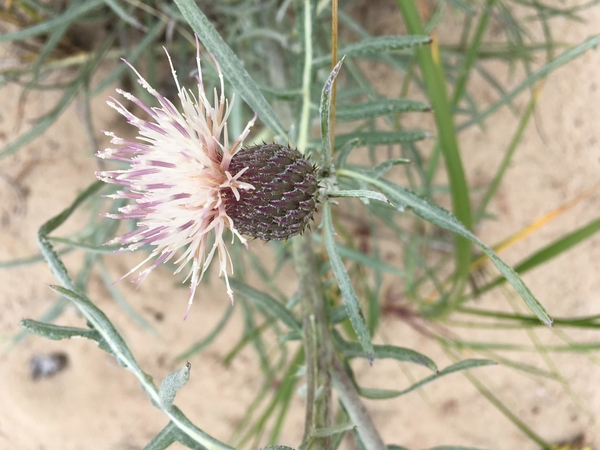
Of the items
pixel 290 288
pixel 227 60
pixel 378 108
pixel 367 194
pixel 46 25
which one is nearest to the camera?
pixel 367 194

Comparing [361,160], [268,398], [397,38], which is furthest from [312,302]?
[268,398]

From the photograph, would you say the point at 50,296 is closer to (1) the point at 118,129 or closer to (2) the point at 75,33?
(1) the point at 118,129

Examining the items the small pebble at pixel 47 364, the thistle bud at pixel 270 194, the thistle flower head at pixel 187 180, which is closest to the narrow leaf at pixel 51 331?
the thistle flower head at pixel 187 180

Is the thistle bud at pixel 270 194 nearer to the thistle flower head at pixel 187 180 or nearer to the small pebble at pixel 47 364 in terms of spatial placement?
the thistle flower head at pixel 187 180

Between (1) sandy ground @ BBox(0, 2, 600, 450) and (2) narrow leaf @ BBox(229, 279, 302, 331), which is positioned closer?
(2) narrow leaf @ BBox(229, 279, 302, 331)

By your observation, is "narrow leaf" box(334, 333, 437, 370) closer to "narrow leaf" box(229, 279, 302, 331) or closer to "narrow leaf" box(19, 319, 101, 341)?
"narrow leaf" box(229, 279, 302, 331)

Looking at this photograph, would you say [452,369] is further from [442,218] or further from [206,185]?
[206,185]

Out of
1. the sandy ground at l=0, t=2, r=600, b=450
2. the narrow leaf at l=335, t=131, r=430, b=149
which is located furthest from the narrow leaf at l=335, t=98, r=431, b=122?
the sandy ground at l=0, t=2, r=600, b=450

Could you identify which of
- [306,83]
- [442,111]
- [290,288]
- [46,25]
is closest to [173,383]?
[306,83]
